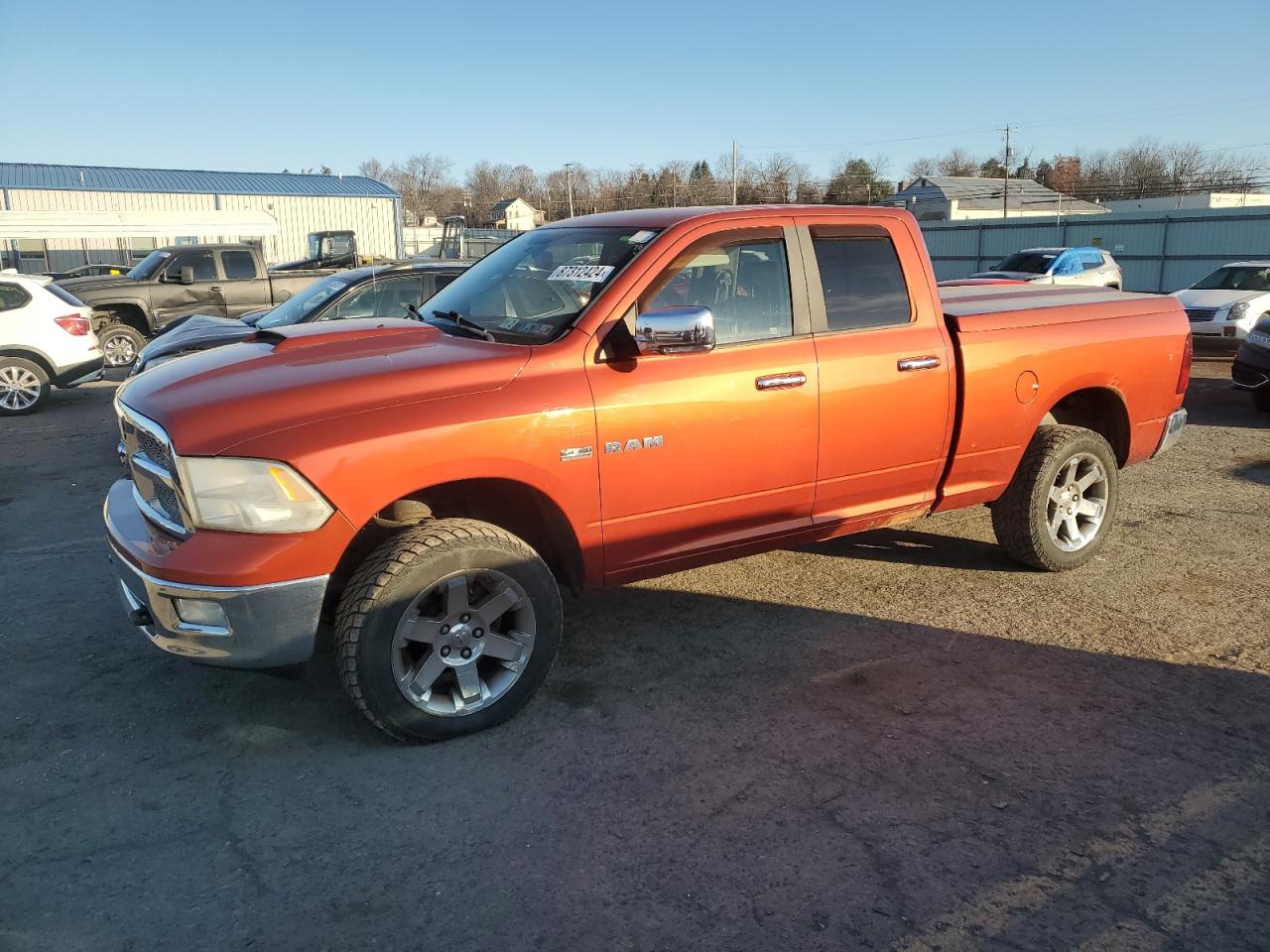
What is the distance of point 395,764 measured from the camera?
3432mm

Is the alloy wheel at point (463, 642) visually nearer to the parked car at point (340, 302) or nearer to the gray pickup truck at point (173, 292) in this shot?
the parked car at point (340, 302)

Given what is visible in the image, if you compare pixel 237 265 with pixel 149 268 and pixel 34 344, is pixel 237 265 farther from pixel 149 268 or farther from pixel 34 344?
pixel 34 344

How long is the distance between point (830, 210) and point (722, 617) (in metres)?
2.11

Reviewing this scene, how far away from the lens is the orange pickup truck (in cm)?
321

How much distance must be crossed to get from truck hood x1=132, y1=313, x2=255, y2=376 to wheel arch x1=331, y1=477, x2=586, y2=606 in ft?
12.9

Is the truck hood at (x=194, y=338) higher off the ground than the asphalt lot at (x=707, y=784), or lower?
higher

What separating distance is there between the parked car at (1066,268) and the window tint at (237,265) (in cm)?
1359

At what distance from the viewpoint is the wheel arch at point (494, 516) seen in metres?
3.63

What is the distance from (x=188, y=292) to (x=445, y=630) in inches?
532

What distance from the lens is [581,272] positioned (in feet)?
13.5

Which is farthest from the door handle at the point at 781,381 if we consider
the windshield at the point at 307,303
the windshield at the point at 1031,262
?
the windshield at the point at 1031,262

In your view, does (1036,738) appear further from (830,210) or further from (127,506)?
(127,506)

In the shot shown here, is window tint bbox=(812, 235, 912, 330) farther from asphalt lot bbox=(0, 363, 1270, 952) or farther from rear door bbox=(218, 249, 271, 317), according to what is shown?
rear door bbox=(218, 249, 271, 317)

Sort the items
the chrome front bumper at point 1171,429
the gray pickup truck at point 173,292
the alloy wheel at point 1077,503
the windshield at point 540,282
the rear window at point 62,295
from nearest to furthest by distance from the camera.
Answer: the windshield at point 540,282 < the alloy wheel at point 1077,503 < the chrome front bumper at point 1171,429 < the rear window at point 62,295 < the gray pickup truck at point 173,292
